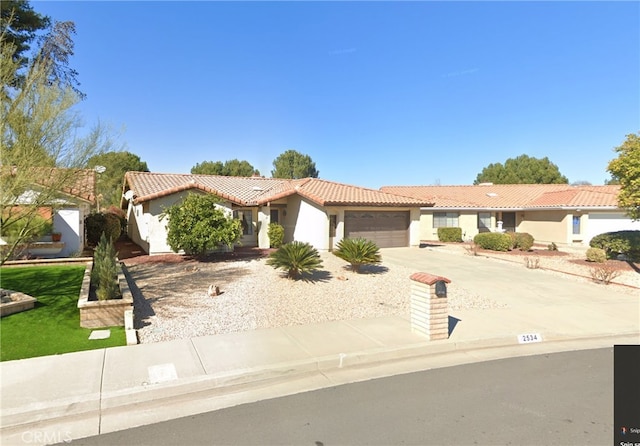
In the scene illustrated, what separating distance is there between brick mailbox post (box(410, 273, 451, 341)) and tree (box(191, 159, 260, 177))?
154 ft

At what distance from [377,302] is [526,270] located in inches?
370

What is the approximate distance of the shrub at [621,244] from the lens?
61.1ft

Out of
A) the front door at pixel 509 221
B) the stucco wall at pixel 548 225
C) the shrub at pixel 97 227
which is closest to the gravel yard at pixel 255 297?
the shrub at pixel 97 227

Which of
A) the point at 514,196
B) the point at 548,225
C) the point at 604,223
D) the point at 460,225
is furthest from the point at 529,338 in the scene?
the point at 514,196

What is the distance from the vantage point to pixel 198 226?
16.0 metres

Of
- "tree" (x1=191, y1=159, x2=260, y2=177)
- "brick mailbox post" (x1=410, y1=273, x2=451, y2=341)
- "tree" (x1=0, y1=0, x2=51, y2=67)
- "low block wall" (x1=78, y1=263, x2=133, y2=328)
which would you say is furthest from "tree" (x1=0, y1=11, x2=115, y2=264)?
"tree" (x1=191, y1=159, x2=260, y2=177)

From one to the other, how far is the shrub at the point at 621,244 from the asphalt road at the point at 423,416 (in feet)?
53.8

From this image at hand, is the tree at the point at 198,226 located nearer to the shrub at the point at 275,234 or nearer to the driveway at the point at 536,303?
the shrub at the point at 275,234

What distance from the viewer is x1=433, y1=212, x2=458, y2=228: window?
3039 cm

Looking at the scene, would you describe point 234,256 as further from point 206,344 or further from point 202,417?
point 202,417

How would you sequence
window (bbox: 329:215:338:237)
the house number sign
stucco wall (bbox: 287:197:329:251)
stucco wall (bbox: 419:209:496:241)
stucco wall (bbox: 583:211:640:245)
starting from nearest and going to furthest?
the house number sign, stucco wall (bbox: 287:197:329:251), window (bbox: 329:215:338:237), stucco wall (bbox: 583:211:640:245), stucco wall (bbox: 419:209:496:241)

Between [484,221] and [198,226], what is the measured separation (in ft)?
78.9

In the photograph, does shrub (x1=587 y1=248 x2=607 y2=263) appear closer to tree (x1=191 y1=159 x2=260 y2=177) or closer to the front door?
the front door

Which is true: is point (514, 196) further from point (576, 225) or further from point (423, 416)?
point (423, 416)
